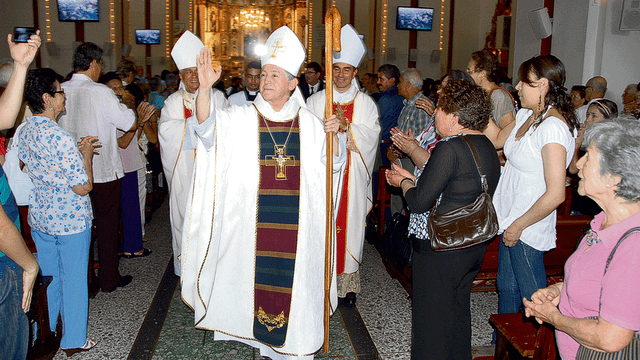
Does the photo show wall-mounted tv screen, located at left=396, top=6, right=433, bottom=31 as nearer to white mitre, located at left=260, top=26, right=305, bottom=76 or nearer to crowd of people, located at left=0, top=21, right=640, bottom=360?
crowd of people, located at left=0, top=21, right=640, bottom=360

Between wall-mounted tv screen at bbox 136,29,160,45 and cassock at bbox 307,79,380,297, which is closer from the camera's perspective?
cassock at bbox 307,79,380,297

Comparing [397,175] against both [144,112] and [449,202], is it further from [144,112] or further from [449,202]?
[144,112]

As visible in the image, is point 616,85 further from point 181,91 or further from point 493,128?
point 181,91

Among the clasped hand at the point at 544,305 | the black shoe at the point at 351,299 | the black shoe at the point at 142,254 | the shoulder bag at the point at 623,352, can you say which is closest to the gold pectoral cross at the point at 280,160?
the black shoe at the point at 351,299

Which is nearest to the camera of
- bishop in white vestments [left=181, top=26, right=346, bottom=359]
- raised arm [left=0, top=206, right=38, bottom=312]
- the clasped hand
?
the clasped hand

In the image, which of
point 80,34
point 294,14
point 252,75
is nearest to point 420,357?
point 252,75

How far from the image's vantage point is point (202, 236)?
2.71m

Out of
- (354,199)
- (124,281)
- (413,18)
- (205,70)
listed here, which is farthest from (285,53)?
(413,18)

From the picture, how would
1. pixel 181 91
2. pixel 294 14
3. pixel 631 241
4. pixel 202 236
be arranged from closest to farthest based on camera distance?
pixel 631 241 → pixel 202 236 → pixel 181 91 → pixel 294 14

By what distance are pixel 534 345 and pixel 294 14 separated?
2057 centimetres

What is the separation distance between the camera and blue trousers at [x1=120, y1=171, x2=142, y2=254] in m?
4.57

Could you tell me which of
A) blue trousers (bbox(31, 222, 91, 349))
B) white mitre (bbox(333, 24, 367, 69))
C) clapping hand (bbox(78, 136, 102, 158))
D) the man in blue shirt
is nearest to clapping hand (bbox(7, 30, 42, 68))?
clapping hand (bbox(78, 136, 102, 158))

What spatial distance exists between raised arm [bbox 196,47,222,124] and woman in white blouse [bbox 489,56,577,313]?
1.52m

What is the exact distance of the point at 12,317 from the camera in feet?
6.14
